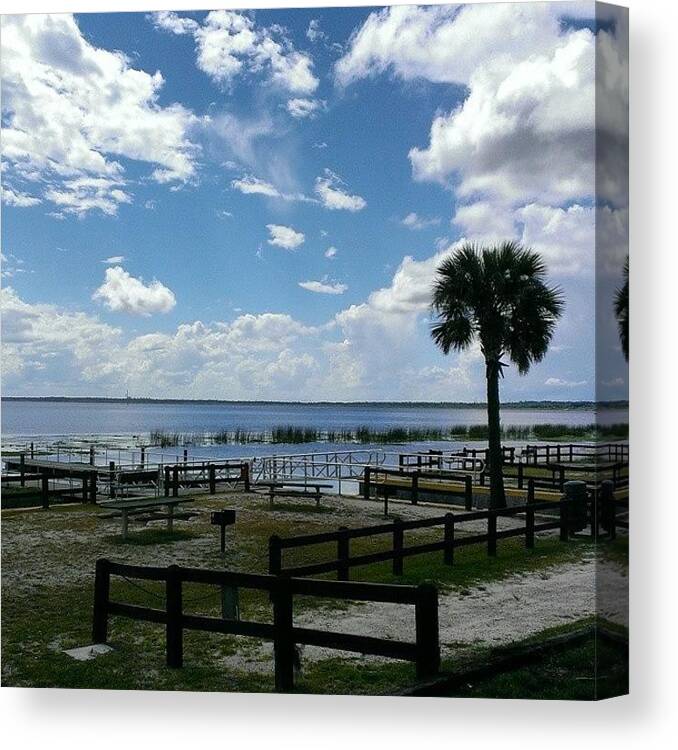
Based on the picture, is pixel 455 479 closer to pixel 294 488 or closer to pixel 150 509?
pixel 294 488

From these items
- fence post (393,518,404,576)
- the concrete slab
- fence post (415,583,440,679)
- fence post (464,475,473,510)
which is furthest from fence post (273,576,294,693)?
fence post (464,475,473,510)

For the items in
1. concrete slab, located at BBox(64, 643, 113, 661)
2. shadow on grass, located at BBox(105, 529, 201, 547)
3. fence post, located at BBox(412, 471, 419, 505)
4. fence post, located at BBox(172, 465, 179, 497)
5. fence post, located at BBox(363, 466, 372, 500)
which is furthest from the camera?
fence post, located at BBox(412, 471, 419, 505)

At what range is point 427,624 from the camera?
4.90 m

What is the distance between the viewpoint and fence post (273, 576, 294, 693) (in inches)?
208

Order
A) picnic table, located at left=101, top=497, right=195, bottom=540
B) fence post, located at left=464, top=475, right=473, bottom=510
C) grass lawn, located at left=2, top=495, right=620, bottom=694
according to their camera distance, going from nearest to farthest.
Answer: grass lawn, located at left=2, top=495, right=620, bottom=694, picnic table, located at left=101, top=497, right=195, bottom=540, fence post, located at left=464, top=475, right=473, bottom=510

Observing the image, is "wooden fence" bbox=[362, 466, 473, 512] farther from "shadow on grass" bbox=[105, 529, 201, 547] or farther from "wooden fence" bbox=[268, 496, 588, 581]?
"shadow on grass" bbox=[105, 529, 201, 547]

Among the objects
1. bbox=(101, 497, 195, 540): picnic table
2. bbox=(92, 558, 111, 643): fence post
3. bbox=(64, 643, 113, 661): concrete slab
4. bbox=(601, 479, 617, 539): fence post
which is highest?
bbox=(601, 479, 617, 539): fence post

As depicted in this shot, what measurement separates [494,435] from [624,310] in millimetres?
1617

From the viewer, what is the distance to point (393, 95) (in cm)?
584

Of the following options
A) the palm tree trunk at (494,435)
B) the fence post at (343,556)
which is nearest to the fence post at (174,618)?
the fence post at (343,556)

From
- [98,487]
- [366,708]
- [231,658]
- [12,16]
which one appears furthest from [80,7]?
[98,487]

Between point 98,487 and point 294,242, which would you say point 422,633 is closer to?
point 294,242

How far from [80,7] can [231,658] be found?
4557mm

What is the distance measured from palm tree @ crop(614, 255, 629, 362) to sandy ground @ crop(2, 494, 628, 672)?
4.52 feet
